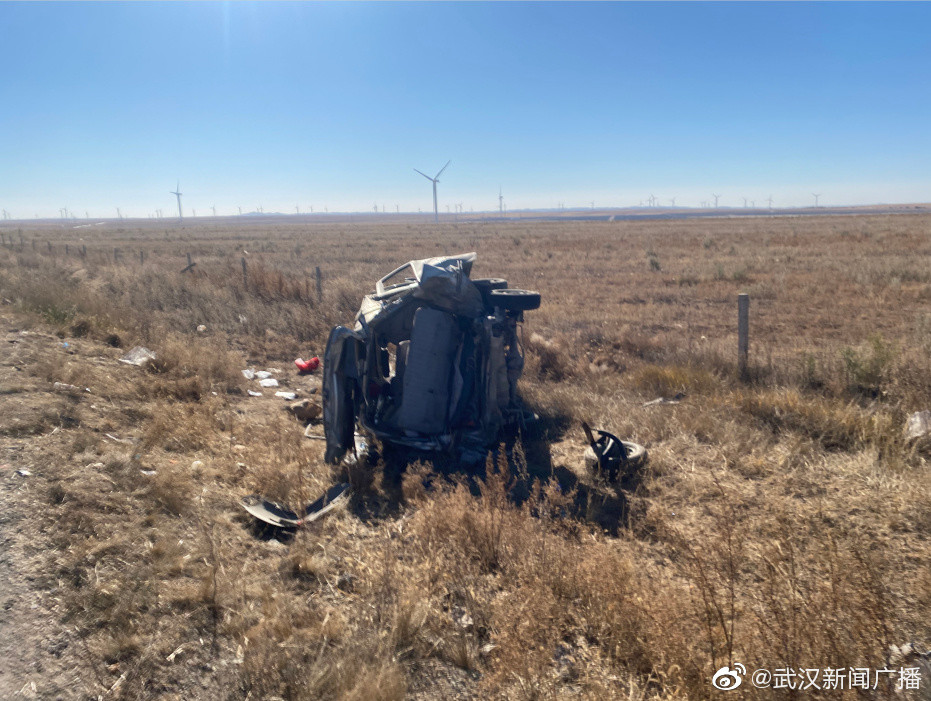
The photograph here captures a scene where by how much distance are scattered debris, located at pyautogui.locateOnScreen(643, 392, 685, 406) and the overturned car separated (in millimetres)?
1702

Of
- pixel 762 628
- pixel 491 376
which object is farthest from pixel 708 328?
pixel 762 628

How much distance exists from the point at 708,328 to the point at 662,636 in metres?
10.6

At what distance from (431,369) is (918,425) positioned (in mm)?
4567

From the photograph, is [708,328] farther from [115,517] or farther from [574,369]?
[115,517]

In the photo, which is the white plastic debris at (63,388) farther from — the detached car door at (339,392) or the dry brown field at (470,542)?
the detached car door at (339,392)

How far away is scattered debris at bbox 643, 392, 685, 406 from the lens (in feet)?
23.4

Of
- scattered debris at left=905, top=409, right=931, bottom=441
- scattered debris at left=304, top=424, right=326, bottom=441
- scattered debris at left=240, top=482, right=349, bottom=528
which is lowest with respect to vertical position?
scattered debris at left=240, top=482, right=349, bottom=528

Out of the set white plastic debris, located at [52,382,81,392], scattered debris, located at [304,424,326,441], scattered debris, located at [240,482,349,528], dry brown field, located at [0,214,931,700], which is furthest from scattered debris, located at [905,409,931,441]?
white plastic debris, located at [52,382,81,392]

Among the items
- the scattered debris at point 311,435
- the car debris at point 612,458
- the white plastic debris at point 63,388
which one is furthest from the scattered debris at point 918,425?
the white plastic debris at point 63,388

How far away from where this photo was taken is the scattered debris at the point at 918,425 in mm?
5298

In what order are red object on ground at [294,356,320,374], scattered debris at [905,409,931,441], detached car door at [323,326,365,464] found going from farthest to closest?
red object on ground at [294,356,320,374], detached car door at [323,326,365,464], scattered debris at [905,409,931,441]

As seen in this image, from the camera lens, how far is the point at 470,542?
4156 mm

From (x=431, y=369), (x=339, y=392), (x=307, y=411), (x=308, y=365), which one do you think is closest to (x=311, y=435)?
(x=307, y=411)

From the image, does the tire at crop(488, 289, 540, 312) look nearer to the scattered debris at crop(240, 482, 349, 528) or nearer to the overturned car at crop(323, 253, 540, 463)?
the overturned car at crop(323, 253, 540, 463)
